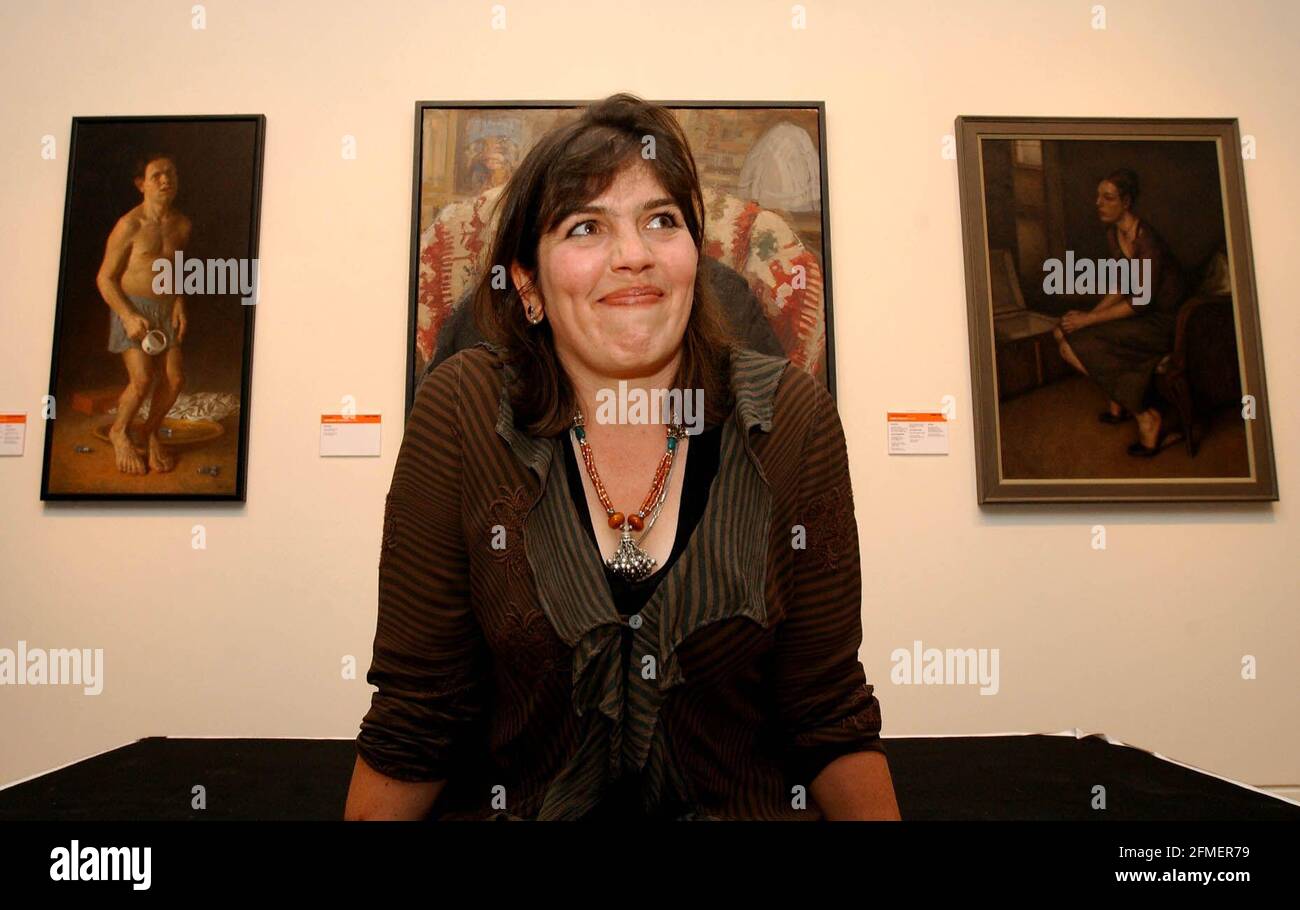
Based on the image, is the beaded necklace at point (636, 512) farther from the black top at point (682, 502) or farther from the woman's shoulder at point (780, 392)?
the woman's shoulder at point (780, 392)

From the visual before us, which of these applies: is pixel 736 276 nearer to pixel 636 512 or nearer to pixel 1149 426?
pixel 1149 426

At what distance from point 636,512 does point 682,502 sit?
67 millimetres

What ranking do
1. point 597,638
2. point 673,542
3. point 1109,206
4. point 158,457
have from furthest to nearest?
point 1109,206 → point 158,457 → point 673,542 → point 597,638

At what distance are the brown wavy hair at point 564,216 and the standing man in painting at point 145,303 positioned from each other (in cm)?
165

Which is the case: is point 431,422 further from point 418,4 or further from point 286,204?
point 418,4

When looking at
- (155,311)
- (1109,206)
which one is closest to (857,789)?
(1109,206)

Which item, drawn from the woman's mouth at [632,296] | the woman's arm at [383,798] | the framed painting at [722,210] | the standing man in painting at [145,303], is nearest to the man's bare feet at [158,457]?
the standing man in painting at [145,303]

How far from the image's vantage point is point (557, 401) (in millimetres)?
1205

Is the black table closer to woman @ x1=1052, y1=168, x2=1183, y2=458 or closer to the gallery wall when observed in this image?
the gallery wall

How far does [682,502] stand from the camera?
1.16 m

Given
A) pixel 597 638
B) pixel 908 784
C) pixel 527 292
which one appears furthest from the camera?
pixel 908 784

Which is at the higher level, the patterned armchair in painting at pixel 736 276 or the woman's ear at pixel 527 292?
the patterned armchair in painting at pixel 736 276

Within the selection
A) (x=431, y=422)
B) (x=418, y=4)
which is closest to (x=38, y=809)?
(x=431, y=422)

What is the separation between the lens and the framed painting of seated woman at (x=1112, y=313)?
244 cm
